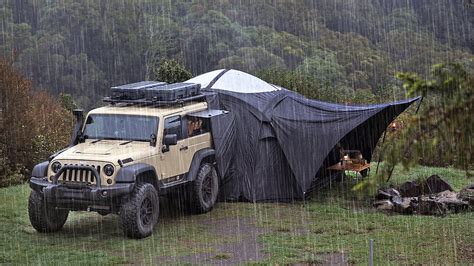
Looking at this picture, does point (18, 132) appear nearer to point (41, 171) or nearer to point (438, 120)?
point (41, 171)

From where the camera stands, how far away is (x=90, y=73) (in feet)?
158

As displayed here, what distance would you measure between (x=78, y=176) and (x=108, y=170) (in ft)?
1.51

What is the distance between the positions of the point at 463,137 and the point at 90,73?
1741 inches

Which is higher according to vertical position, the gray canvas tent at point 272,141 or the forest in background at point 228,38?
the forest in background at point 228,38

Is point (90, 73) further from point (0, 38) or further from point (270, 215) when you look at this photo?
point (270, 215)

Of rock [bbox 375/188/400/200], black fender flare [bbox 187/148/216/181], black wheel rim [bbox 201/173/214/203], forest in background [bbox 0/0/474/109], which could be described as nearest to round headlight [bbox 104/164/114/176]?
black fender flare [bbox 187/148/216/181]

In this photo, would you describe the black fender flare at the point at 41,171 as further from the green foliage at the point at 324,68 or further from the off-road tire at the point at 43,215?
the green foliage at the point at 324,68

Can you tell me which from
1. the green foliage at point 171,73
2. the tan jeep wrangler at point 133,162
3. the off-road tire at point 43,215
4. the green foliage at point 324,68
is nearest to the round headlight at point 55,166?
the tan jeep wrangler at point 133,162

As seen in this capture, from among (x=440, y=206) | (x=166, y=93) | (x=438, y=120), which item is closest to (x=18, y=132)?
(x=166, y=93)

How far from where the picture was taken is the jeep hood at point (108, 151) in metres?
11.3

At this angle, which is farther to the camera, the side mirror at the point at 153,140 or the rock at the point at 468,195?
the rock at the point at 468,195

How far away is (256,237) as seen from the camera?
11562mm

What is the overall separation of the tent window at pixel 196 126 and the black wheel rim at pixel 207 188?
81 cm

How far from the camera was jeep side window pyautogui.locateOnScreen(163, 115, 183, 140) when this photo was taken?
489 inches
